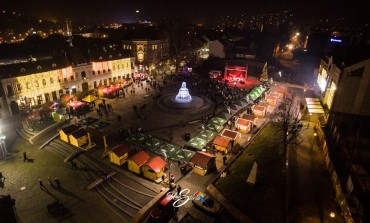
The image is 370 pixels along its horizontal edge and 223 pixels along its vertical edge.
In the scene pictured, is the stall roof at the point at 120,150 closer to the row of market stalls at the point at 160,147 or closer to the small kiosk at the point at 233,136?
the row of market stalls at the point at 160,147

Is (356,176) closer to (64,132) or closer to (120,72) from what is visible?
(64,132)

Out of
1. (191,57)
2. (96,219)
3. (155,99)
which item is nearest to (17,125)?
(155,99)

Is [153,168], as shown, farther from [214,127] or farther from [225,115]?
[225,115]

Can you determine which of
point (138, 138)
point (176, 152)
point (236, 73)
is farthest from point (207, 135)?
point (236, 73)

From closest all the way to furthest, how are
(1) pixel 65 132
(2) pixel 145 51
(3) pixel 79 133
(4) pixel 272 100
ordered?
(3) pixel 79 133, (1) pixel 65 132, (4) pixel 272 100, (2) pixel 145 51

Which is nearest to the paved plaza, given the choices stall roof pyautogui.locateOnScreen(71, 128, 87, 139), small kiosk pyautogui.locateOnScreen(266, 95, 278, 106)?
stall roof pyautogui.locateOnScreen(71, 128, 87, 139)

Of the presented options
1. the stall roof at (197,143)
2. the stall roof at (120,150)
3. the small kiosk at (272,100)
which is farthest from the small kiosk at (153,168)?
the small kiosk at (272,100)
